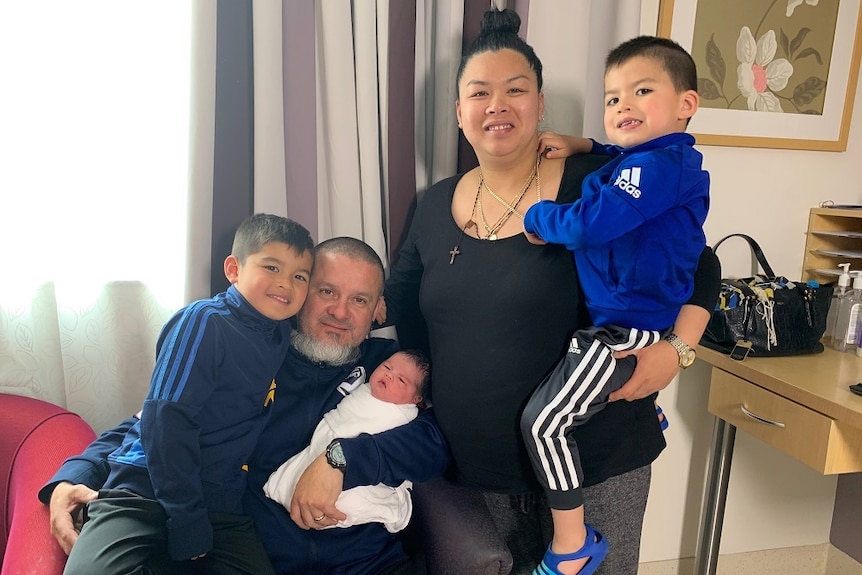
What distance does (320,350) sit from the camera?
4.59 feet

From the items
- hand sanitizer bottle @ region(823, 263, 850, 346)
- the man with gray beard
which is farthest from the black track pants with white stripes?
hand sanitizer bottle @ region(823, 263, 850, 346)

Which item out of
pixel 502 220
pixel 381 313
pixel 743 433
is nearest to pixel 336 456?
pixel 381 313

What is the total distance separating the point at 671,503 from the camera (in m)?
2.09

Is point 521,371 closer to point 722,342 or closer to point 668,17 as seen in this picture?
point 722,342

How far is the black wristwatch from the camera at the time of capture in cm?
127

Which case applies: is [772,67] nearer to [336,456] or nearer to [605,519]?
[605,519]

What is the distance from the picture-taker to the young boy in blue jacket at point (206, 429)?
1.12 m

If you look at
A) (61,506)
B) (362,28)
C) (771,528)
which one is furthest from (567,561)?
(771,528)

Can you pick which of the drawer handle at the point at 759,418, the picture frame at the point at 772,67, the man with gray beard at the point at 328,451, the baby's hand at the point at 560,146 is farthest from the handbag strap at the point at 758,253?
the man with gray beard at the point at 328,451

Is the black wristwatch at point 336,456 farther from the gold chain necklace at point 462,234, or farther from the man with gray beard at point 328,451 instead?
the gold chain necklace at point 462,234

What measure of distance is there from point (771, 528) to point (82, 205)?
243cm

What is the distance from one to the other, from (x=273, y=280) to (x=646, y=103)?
32.5 inches

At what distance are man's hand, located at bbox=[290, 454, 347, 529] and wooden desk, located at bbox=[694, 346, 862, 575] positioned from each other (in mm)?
1081

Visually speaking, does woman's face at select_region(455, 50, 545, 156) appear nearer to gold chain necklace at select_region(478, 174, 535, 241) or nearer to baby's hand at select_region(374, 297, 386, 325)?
gold chain necklace at select_region(478, 174, 535, 241)
